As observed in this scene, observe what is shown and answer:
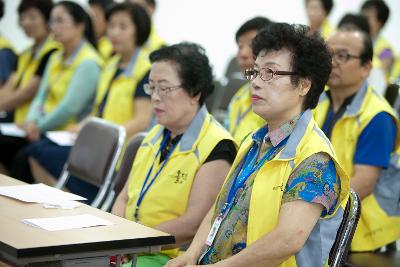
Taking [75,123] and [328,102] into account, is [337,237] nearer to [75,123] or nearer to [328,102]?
[328,102]

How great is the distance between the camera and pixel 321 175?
215 centimetres

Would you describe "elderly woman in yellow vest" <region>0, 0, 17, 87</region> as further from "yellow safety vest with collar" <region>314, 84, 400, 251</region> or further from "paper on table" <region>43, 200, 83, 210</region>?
"paper on table" <region>43, 200, 83, 210</region>

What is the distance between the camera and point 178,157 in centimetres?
284

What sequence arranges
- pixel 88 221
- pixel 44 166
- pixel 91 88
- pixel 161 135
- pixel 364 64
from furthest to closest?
pixel 91 88 → pixel 44 166 → pixel 364 64 → pixel 161 135 → pixel 88 221

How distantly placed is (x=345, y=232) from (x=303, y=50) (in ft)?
1.84

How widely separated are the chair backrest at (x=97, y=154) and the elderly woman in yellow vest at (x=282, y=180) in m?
1.07

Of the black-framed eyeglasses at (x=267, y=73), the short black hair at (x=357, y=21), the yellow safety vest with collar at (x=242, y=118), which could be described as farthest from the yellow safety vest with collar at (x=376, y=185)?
the short black hair at (x=357, y=21)

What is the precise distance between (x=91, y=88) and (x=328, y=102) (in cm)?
204

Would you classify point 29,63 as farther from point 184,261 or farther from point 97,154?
point 184,261

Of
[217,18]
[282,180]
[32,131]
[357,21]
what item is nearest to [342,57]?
[282,180]

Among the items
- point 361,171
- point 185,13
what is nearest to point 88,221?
point 361,171

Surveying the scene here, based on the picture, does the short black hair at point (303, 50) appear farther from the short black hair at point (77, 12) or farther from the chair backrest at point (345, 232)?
the short black hair at point (77, 12)

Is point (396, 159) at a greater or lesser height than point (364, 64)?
lesser

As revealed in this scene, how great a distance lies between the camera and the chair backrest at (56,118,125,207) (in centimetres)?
347
